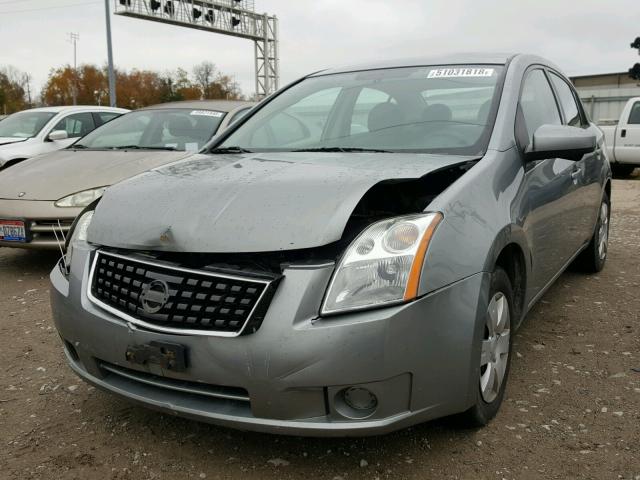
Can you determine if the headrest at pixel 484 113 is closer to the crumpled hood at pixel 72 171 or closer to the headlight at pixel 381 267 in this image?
the headlight at pixel 381 267

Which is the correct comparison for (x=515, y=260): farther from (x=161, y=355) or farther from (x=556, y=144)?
(x=161, y=355)

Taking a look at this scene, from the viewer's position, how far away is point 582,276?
193 inches

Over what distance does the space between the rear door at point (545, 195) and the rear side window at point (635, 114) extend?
10.1 metres

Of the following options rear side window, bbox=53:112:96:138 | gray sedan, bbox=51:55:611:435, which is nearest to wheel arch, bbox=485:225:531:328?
gray sedan, bbox=51:55:611:435

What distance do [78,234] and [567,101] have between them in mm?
3213

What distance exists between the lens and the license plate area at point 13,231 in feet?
16.4

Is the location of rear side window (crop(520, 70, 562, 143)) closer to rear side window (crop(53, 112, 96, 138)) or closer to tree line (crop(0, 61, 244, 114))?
rear side window (crop(53, 112, 96, 138))

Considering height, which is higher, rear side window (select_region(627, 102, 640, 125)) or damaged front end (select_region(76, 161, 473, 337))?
rear side window (select_region(627, 102, 640, 125))

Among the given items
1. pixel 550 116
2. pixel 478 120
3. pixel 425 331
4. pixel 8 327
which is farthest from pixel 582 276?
pixel 8 327

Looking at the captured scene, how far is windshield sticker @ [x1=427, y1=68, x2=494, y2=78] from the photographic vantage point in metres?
3.20

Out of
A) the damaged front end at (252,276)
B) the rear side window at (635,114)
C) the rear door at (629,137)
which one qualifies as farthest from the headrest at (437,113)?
the rear side window at (635,114)

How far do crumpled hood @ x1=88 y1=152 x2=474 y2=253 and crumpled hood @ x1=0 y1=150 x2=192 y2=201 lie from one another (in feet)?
8.81

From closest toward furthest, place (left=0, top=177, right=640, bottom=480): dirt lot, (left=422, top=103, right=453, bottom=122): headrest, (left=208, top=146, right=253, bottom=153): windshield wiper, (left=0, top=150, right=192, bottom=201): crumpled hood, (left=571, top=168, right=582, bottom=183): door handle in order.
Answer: (left=0, top=177, right=640, bottom=480): dirt lot, (left=422, top=103, right=453, bottom=122): headrest, (left=208, top=146, right=253, bottom=153): windshield wiper, (left=571, top=168, right=582, bottom=183): door handle, (left=0, top=150, right=192, bottom=201): crumpled hood

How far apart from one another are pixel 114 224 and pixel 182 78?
75.9m
